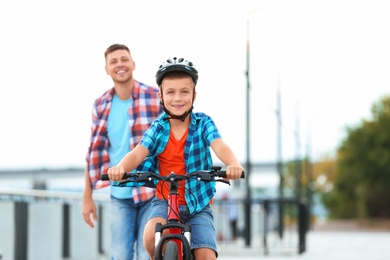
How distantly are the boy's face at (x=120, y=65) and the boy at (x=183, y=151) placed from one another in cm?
118

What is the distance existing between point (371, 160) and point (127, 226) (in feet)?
161

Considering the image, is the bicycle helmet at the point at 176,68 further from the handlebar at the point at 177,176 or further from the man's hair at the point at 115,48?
the man's hair at the point at 115,48

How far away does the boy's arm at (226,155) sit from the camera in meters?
5.06

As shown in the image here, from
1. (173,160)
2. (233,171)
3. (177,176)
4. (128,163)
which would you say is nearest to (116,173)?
(128,163)

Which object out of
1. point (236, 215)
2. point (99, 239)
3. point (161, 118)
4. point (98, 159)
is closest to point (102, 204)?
Answer: point (99, 239)

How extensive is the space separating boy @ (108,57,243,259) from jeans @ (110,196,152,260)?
109 centimetres

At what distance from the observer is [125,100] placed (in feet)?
22.2

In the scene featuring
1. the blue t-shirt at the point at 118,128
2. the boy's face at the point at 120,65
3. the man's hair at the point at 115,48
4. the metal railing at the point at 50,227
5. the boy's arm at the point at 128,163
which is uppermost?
the man's hair at the point at 115,48

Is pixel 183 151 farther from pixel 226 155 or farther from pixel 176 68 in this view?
pixel 176 68

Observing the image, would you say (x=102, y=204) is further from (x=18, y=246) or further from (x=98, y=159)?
(x=98, y=159)

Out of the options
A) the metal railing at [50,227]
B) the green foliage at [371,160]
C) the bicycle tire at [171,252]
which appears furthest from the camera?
the green foliage at [371,160]

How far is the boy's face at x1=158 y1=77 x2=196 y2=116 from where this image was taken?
528cm

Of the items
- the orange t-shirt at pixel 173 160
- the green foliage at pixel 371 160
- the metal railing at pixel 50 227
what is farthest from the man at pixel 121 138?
the green foliage at pixel 371 160

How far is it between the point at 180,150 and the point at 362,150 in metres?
50.9
